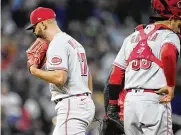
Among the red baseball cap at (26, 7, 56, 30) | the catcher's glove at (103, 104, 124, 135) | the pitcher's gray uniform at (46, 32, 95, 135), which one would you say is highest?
the red baseball cap at (26, 7, 56, 30)

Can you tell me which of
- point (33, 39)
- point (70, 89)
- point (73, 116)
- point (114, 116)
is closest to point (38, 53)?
point (70, 89)

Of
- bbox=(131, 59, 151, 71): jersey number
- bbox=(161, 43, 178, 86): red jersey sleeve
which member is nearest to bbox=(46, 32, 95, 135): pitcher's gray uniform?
bbox=(131, 59, 151, 71): jersey number

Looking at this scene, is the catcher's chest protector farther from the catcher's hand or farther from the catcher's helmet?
the catcher's hand

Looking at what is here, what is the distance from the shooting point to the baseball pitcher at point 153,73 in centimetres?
588

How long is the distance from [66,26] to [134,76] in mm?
9570

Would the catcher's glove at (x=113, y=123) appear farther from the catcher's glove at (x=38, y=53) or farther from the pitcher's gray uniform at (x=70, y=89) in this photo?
the catcher's glove at (x=38, y=53)

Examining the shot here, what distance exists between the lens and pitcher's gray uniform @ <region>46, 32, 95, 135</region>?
6.22m

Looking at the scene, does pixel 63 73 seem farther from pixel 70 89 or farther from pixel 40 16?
pixel 40 16

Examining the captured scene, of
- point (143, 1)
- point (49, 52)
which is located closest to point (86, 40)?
point (143, 1)

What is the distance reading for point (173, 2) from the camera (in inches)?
237

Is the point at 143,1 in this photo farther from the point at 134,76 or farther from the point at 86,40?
the point at 134,76

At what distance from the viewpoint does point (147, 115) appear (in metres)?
5.95

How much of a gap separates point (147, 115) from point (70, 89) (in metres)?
0.78

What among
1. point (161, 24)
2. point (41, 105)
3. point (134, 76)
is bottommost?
point (41, 105)
